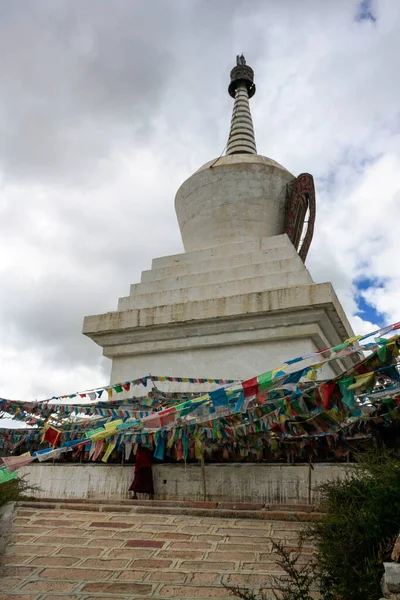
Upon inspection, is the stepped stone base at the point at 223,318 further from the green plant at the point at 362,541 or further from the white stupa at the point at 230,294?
the green plant at the point at 362,541

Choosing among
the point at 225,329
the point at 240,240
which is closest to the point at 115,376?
the point at 225,329

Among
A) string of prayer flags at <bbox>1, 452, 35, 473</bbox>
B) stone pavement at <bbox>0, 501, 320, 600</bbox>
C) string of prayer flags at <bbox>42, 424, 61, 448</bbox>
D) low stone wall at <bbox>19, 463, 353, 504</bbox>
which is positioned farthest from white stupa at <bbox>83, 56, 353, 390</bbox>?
string of prayer flags at <bbox>1, 452, 35, 473</bbox>

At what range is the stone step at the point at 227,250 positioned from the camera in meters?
9.27

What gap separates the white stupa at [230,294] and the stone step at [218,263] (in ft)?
0.07

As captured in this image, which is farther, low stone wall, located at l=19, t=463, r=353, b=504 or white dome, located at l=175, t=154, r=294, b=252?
white dome, located at l=175, t=154, r=294, b=252

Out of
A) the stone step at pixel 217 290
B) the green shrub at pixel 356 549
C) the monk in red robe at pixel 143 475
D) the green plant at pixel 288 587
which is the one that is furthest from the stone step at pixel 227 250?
the green plant at pixel 288 587

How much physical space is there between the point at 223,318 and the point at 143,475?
3.27 m

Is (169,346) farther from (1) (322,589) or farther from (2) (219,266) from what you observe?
(1) (322,589)

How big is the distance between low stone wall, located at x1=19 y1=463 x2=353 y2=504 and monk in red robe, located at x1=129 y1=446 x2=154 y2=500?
15 centimetres

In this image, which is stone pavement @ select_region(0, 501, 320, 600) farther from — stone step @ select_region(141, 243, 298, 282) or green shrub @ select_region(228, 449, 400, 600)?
stone step @ select_region(141, 243, 298, 282)

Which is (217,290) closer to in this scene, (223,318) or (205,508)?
(223,318)

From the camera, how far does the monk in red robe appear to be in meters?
5.61

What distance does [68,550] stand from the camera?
3.61 meters

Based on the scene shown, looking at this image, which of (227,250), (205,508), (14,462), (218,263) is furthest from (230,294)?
(14,462)
